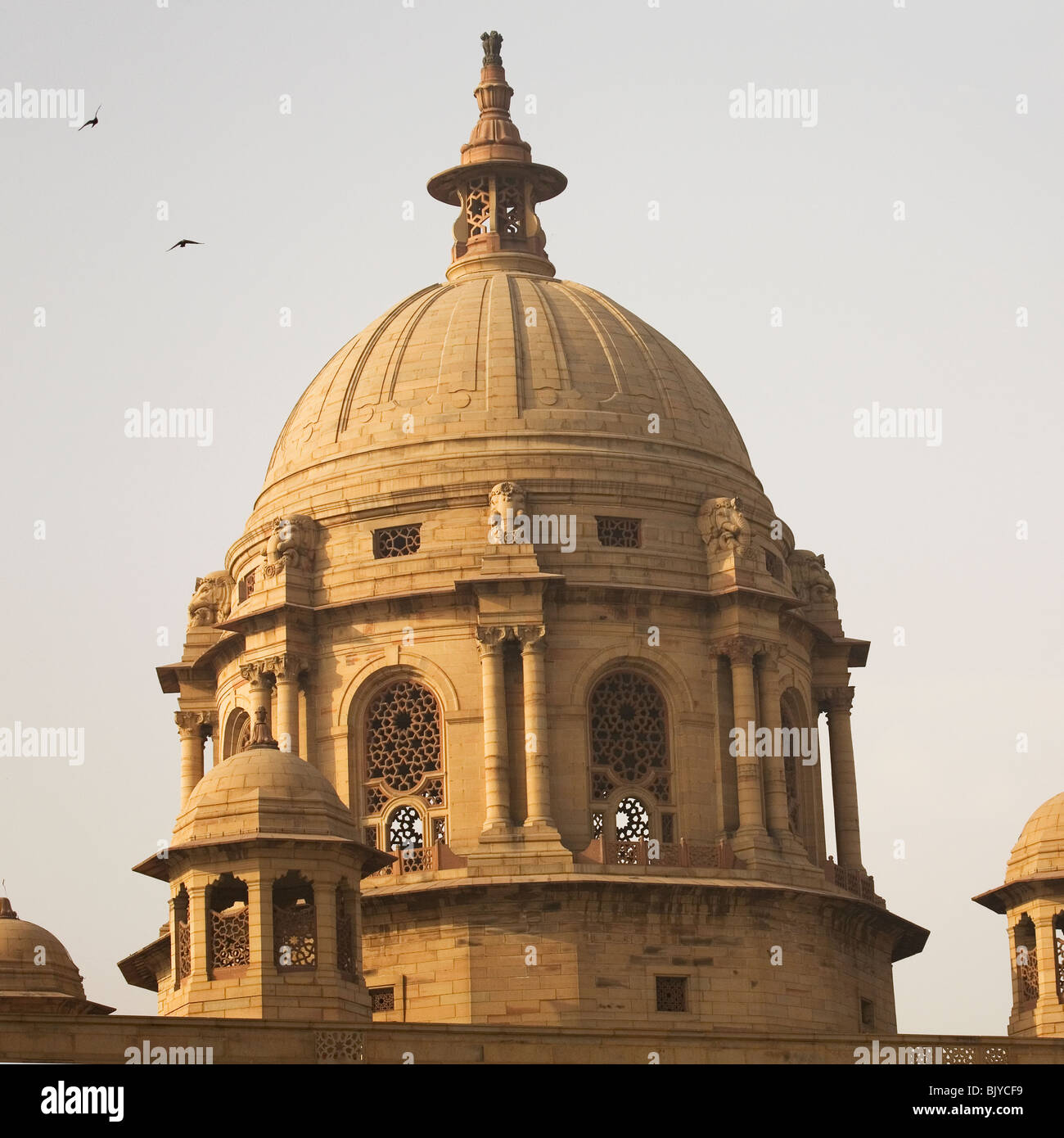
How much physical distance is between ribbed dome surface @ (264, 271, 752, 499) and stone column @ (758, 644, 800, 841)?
551 centimetres

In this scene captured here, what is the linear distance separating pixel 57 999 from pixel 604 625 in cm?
1419

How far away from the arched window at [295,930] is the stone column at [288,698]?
12054mm

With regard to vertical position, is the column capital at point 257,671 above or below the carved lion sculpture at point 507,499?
below

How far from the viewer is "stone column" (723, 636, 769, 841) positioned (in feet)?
225

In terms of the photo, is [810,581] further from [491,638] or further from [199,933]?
[199,933]

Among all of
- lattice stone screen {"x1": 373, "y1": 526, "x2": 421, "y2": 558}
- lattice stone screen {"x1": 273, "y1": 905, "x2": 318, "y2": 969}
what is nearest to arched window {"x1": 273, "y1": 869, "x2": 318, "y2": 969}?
lattice stone screen {"x1": 273, "y1": 905, "x2": 318, "y2": 969}

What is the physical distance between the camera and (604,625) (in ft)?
229

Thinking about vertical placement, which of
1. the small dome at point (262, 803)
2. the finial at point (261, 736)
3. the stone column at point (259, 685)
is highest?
the stone column at point (259, 685)

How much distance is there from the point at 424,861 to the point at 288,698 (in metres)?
5.42

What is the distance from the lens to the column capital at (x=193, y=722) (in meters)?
74.8

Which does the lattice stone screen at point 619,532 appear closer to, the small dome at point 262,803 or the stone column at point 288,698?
the stone column at point 288,698

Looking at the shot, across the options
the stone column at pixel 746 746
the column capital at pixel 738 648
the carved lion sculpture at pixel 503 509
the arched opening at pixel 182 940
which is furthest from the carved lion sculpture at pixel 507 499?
the arched opening at pixel 182 940

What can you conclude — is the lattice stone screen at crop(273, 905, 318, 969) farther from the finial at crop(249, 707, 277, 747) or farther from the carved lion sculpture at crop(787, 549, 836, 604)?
the carved lion sculpture at crop(787, 549, 836, 604)
